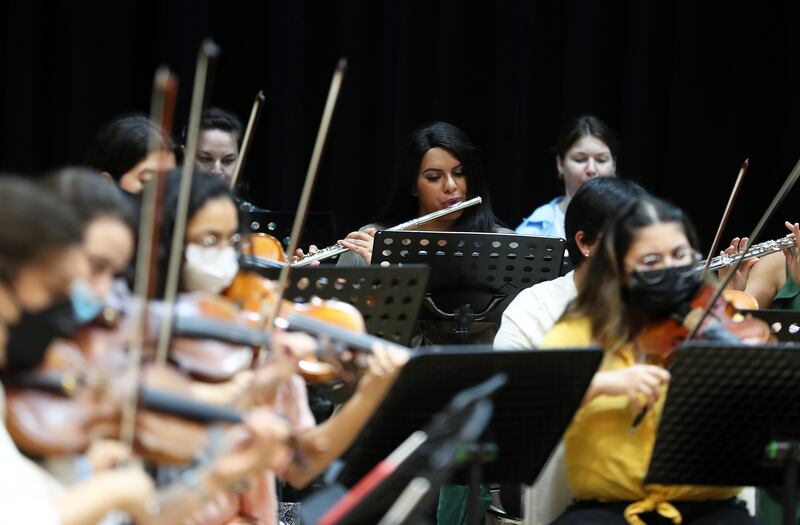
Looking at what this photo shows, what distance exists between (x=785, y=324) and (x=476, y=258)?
812mm

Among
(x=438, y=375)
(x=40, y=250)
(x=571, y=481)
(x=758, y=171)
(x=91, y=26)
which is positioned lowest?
(x=571, y=481)

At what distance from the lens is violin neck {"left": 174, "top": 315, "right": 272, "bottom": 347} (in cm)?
182

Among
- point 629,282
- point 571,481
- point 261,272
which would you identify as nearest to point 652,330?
point 629,282

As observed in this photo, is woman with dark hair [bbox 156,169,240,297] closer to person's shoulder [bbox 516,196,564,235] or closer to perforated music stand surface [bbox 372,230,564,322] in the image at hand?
perforated music stand surface [bbox 372,230,564,322]

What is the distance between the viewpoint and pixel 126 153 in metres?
2.62

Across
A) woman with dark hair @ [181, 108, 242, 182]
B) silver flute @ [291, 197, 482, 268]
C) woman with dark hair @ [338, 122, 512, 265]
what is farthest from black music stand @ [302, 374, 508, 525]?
woman with dark hair @ [181, 108, 242, 182]

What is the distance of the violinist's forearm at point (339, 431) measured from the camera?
6.79 feet

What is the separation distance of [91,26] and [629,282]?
2570 millimetres

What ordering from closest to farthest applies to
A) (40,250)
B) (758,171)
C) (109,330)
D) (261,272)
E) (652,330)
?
(40,250) → (109,330) → (652,330) → (261,272) → (758,171)

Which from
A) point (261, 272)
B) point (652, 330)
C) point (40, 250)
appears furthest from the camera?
point (261, 272)

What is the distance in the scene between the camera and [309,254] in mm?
3373

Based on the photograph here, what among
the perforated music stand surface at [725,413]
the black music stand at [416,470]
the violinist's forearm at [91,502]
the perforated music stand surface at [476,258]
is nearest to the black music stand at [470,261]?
the perforated music stand surface at [476,258]

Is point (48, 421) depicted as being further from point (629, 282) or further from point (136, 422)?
point (629, 282)

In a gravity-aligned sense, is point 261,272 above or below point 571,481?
above
